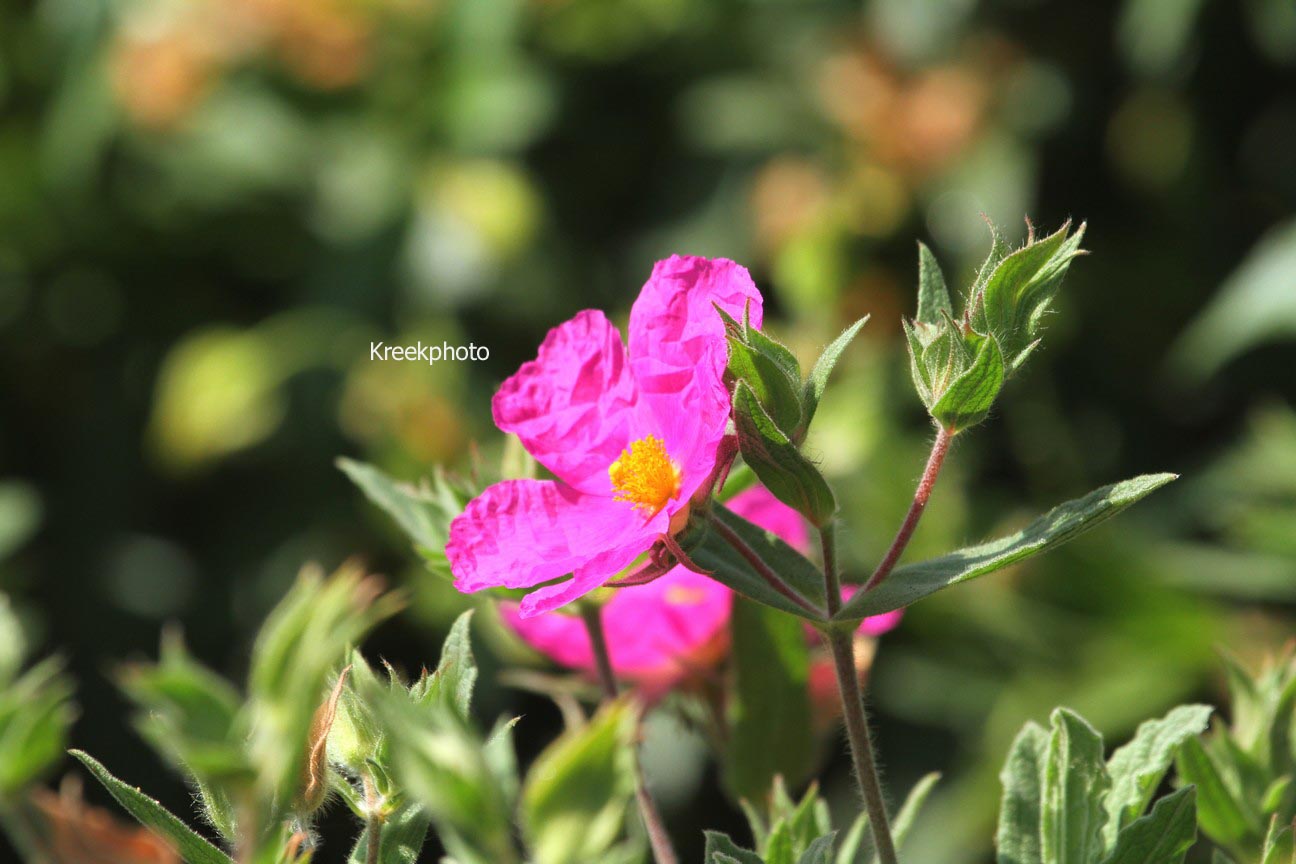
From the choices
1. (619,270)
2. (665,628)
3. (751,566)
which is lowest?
(619,270)

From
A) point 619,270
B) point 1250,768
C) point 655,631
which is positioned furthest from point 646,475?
point 619,270

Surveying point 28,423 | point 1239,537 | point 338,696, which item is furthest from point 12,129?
point 338,696

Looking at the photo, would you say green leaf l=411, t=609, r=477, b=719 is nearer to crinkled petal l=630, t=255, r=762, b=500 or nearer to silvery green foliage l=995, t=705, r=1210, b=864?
crinkled petal l=630, t=255, r=762, b=500

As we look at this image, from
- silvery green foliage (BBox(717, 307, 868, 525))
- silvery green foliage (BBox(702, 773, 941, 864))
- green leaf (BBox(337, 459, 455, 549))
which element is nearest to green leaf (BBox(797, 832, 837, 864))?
silvery green foliage (BBox(702, 773, 941, 864))

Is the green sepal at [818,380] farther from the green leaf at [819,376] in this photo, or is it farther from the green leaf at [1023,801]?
the green leaf at [1023,801]

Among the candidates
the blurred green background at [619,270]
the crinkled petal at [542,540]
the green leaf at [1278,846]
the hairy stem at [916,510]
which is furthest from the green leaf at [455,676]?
the blurred green background at [619,270]

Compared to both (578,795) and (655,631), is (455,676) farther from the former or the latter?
(655,631)

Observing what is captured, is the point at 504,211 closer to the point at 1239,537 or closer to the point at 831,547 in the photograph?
the point at 1239,537
